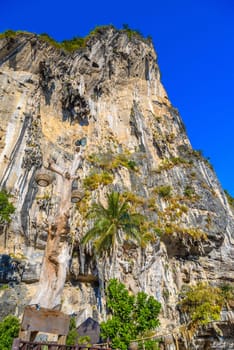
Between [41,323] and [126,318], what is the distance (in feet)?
34.0

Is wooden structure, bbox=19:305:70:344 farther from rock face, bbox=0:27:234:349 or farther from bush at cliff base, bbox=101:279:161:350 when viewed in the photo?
bush at cliff base, bbox=101:279:161:350

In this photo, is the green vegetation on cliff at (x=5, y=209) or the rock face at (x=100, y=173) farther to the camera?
the green vegetation on cliff at (x=5, y=209)

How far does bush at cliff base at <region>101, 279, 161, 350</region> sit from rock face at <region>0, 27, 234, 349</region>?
306cm

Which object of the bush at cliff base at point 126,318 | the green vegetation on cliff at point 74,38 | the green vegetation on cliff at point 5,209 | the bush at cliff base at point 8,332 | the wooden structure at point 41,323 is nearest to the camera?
the wooden structure at point 41,323

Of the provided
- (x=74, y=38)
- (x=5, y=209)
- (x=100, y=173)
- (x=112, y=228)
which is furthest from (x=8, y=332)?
(x=74, y=38)

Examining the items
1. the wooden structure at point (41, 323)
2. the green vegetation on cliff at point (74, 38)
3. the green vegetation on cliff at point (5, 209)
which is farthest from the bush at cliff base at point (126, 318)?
the green vegetation on cliff at point (74, 38)

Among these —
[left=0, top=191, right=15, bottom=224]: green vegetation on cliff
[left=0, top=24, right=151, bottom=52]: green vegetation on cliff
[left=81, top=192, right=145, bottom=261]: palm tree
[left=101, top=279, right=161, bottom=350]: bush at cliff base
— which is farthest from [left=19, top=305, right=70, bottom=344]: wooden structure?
[left=0, top=24, right=151, bottom=52]: green vegetation on cliff

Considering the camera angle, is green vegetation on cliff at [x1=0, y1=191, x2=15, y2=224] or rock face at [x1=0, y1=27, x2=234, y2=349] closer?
rock face at [x1=0, y1=27, x2=234, y2=349]

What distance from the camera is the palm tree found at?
60.5 feet

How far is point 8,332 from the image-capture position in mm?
12805

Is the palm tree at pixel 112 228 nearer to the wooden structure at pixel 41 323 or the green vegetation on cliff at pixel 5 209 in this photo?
the green vegetation on cliff at pixel 5 209

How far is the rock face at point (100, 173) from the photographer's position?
18.4 metres

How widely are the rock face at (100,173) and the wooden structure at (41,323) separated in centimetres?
127

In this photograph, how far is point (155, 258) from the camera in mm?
19797
